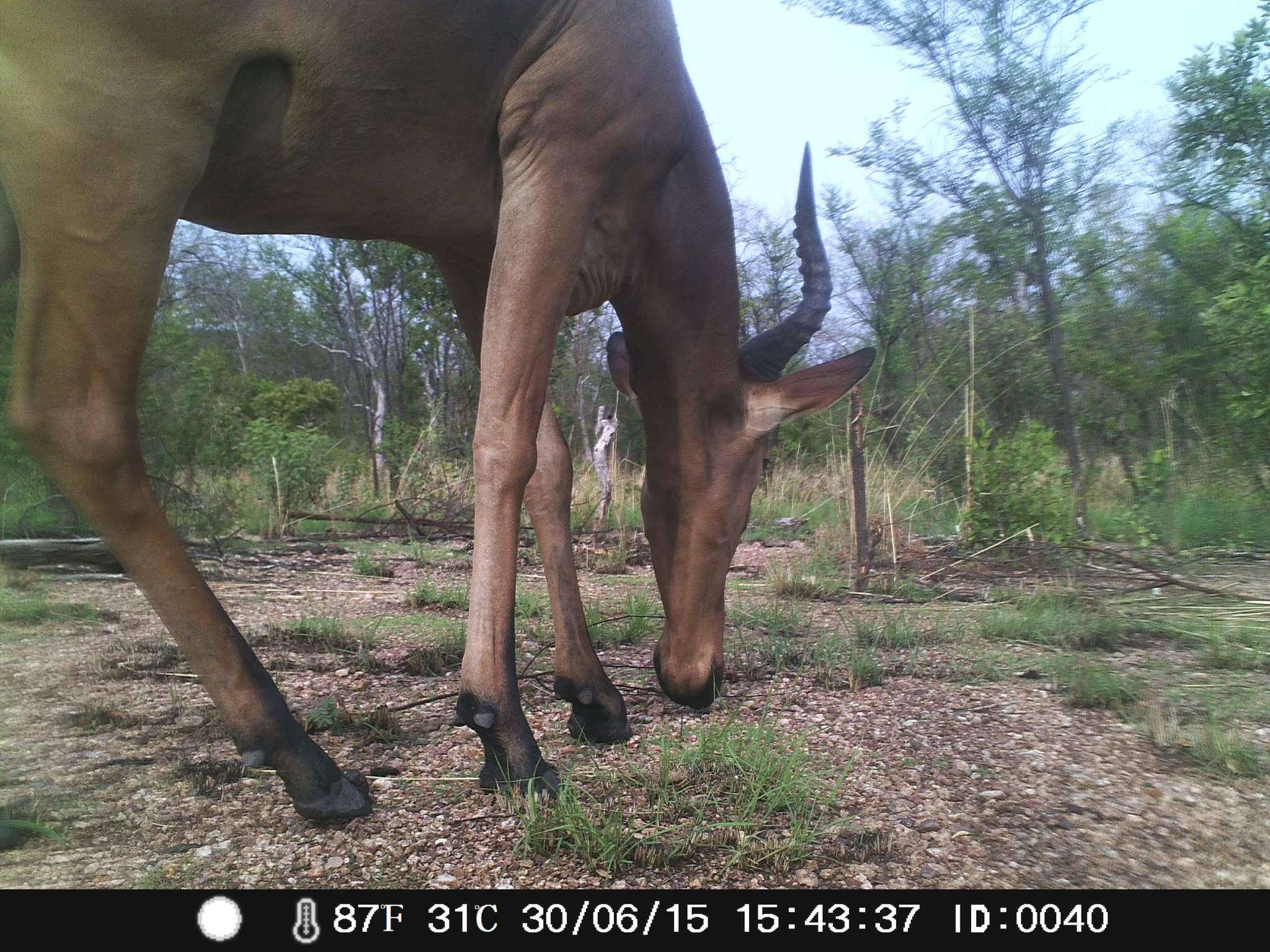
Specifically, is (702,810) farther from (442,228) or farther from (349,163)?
(349,163)

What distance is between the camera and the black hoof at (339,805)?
2066 mm

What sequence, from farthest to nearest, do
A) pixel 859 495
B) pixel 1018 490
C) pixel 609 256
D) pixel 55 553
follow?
pixel 1018 490, pixel 859 495, pixel 55 553, pixel 609 256

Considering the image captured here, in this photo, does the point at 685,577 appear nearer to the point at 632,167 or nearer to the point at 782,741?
the point at 782,741

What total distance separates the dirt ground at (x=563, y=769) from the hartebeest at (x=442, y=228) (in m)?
0.19

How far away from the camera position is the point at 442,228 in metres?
2.61

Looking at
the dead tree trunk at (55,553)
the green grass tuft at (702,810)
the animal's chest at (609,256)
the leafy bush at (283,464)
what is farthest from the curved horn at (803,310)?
the leafy bush at (283,464)

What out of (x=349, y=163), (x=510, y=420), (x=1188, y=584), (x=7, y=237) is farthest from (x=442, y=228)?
(x=1188, y=584)

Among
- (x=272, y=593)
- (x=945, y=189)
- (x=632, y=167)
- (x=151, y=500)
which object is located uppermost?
(x=945, y=189)

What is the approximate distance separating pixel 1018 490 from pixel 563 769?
188 inches

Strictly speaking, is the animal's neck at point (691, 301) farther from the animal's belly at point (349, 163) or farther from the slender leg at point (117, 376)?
the slender leg at point (117, 376)
